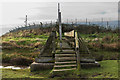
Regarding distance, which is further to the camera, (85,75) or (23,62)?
(23,62)

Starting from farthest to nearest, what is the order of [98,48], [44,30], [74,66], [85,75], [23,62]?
[44,30], [98,48], [23,62], [74,66], [85,75]

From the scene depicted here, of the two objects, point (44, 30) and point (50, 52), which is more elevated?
point (44, 30)

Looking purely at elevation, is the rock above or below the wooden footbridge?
below

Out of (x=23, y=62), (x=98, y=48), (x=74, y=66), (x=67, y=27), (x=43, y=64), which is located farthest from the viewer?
(x=98, y=48)

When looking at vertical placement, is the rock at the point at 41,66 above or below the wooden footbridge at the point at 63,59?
below

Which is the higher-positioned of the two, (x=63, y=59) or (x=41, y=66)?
(x=63, y=59)

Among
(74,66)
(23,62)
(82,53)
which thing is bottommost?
(23,62)

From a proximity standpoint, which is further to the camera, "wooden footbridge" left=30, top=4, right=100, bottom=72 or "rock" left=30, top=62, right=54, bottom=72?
"rock" left=30, top=62, right=54, bottom=72

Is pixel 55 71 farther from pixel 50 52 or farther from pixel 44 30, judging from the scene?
pixel 44 30

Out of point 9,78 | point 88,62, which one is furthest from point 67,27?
point 9,78

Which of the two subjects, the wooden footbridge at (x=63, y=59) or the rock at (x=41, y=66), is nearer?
the wooden footbridge at (x=63, y=59)

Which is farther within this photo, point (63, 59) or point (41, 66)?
point (41, 66)

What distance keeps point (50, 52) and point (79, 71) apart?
3070mm

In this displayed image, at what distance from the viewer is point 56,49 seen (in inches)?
453
